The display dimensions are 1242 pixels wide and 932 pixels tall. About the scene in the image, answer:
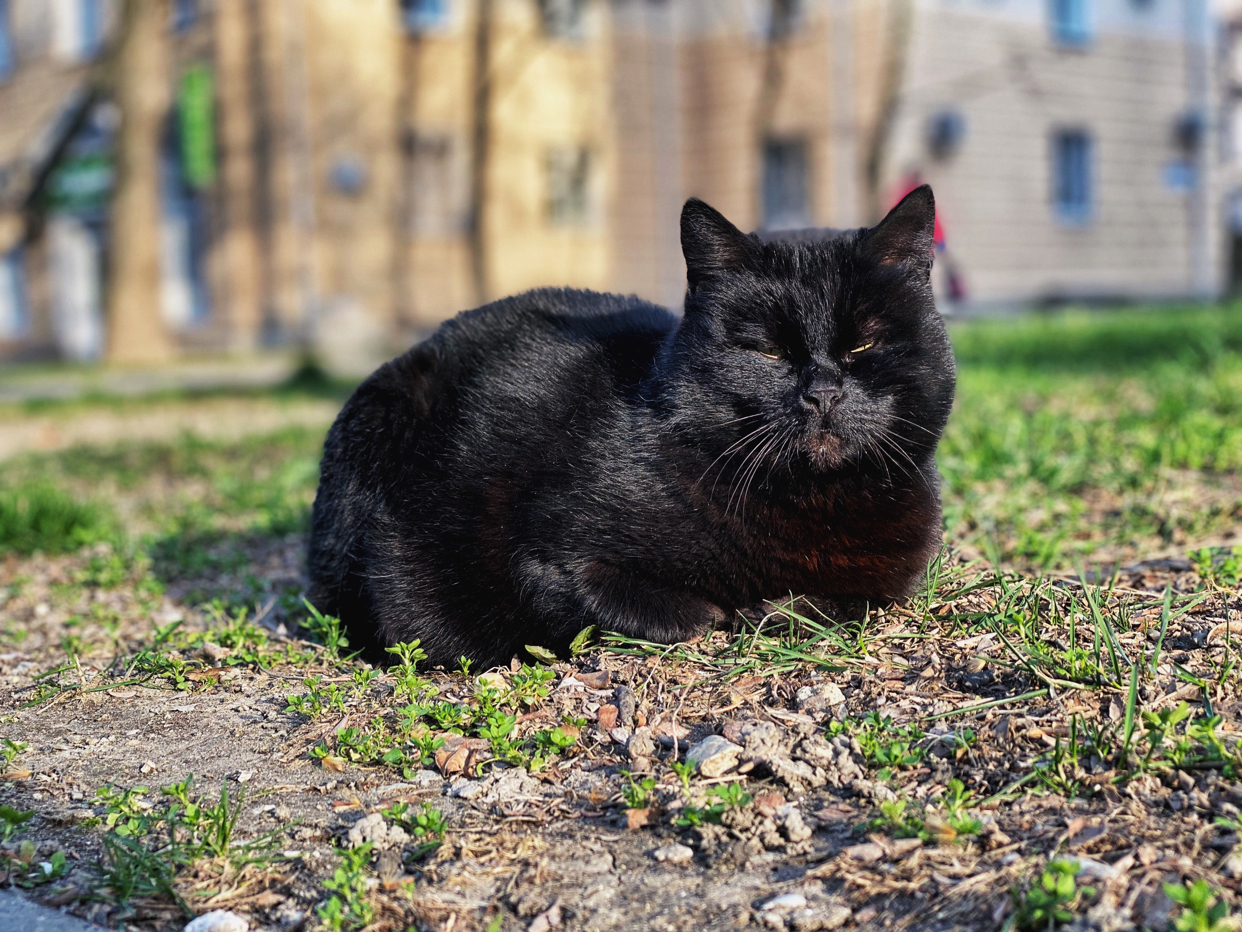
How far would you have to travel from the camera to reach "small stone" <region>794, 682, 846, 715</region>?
7.89ft

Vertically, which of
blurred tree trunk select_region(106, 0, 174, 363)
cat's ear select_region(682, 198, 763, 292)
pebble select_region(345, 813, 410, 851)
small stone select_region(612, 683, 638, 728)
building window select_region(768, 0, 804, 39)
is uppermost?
building window select_region(768, 0, 804, 39)

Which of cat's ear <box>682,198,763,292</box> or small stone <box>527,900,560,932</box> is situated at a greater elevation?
cat's ear <box>682,198,763,292</box>

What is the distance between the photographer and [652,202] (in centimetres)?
2070

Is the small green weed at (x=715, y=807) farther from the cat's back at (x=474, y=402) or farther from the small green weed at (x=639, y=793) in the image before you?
the cat's back at (x=474, y=402)

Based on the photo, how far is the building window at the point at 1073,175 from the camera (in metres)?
21.0

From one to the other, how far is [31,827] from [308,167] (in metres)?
15.9

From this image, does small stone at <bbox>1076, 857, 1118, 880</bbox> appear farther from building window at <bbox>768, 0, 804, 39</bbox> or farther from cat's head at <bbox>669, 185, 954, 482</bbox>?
building window at <bbox>768, 0, 804, 39</bbox>

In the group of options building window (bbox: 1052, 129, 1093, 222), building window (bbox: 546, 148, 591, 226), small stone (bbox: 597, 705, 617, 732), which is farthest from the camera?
building window (bbox: 1052, 129, 1093, 222)

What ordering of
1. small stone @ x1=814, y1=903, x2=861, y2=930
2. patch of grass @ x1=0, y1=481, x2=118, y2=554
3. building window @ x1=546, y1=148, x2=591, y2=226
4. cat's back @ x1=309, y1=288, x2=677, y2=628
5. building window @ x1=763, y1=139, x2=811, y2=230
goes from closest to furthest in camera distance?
small stone @ x1=814, y1=903, x2=861, y2=930, cat's back @ x1=309, y1=288, x2=677, y2=628, patch of grass @ x1=0, y1=481, x2=118, y2=554, building window @ x1=763, y1=139, x2=811, y2=230, building window @ x1=546, y1=148, x2=591, y2=226

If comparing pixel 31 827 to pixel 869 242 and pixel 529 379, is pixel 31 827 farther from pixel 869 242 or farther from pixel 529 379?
pixel 869 242

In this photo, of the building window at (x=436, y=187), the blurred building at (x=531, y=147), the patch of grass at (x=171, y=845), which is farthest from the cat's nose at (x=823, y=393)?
the building window at (x=436, y=187)

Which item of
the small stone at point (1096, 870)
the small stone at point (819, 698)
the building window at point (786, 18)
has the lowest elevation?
the small stone at point (1096, 870)

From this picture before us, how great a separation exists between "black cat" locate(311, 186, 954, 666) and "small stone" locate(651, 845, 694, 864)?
0.69 metres

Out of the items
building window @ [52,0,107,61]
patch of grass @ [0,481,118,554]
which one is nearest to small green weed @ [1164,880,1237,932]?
patch of grass @ [0,481,118,554]
